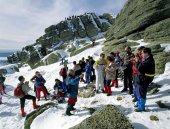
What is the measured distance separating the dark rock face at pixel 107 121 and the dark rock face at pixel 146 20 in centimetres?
1952

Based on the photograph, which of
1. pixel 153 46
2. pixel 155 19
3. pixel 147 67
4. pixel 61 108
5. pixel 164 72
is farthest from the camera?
pixel 155 19

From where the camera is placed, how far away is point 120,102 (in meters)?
15.0

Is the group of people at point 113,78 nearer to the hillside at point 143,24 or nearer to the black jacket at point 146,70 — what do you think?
the black jacket at point 146,70

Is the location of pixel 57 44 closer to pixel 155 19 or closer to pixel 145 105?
pixel 155 19

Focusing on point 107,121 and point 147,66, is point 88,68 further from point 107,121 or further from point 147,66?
point 107,121

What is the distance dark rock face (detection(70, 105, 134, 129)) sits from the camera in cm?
1111

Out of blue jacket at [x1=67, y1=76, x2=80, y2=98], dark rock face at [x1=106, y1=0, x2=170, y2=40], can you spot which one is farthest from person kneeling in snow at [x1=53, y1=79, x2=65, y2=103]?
dark rock face at [x1=106, y1=0, x2=170, y2=40]

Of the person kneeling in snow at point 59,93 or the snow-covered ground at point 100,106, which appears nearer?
the snow-covered ground at point 100,106

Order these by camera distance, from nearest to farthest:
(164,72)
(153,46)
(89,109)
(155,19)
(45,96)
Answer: (89,109) < (164,72) < (45,96) < (153,46) < (155,19)

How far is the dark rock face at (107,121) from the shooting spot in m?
11.1

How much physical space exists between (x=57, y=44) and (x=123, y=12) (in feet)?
332

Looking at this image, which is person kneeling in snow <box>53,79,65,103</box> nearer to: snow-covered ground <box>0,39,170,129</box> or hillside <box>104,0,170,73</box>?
snow-covered ground <box>0,39,170,129</box>

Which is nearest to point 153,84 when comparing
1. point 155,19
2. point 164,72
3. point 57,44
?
point 164,72

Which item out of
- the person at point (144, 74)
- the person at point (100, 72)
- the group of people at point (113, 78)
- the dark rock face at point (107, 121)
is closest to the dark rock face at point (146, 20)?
the group of people at point (113, 78)
